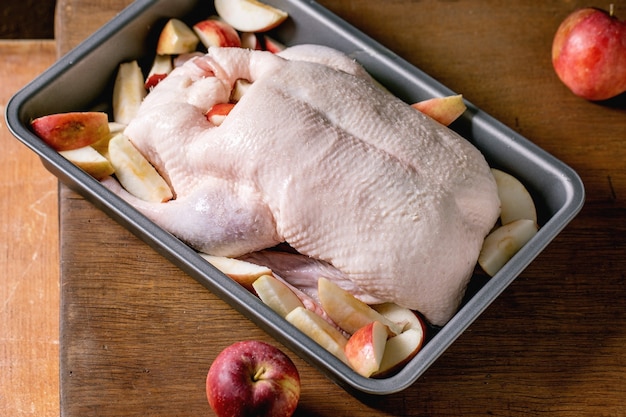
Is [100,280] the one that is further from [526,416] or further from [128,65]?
[526,416]

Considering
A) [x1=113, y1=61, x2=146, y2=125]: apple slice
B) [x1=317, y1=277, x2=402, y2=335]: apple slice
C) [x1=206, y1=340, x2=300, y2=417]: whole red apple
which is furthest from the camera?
[x1=113, y1=61, x2=146, y2=125]: apple slice

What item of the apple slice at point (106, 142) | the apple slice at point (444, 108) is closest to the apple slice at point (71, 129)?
the apple slice at point (106, 142)

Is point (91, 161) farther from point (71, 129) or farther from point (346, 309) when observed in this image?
point (346, 309)

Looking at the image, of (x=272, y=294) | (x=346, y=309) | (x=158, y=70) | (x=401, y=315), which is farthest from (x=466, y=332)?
(x=158, y=70)

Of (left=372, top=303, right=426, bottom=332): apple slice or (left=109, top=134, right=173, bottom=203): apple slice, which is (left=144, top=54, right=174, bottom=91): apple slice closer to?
(left=109, top=134, right=173, bottom=203): apple slice

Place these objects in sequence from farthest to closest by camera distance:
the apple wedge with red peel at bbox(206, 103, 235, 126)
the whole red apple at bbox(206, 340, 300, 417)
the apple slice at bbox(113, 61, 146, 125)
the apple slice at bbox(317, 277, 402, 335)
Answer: the apple slice at bbox(113, 61, 146, 125) → the apple wedge with red peel at bbox(206, 103, 235, 126) → the apple slice at bbox(317, 277, 402, 335) → the whole red apple at bbox(206, 340, 300, 417)

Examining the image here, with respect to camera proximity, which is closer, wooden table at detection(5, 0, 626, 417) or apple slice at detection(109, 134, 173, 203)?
wooden table at detection(5, 0, 626, 417)

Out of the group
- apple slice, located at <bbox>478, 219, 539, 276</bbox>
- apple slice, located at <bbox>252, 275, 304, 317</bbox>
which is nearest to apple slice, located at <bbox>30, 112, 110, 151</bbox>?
apple slice, located at <bbox>252, 275, 304, 317</bbox>
